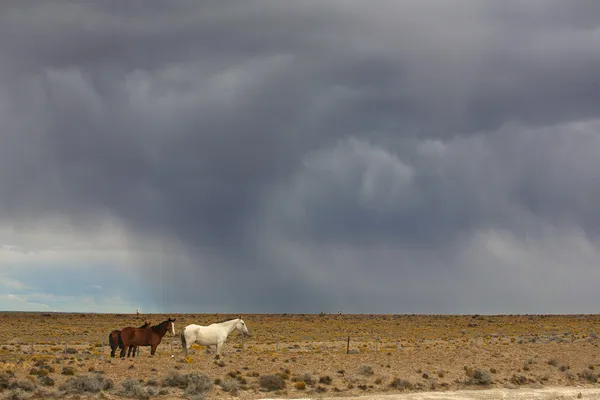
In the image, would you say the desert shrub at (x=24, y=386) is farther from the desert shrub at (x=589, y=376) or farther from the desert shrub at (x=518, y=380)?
the desert shrub at (x=589, y=376)

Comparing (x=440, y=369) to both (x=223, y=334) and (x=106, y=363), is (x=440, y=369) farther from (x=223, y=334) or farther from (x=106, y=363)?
(x=106, y=363)

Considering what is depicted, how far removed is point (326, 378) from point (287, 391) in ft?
10.4

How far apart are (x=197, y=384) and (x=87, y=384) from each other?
5078 mm

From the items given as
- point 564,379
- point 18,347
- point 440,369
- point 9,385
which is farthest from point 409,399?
point 18,347

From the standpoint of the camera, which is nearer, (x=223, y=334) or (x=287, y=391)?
(x=287, y=391)

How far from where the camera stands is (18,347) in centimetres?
5706

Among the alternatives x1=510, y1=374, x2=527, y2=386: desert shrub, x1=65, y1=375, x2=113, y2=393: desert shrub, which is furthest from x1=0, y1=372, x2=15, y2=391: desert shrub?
x1=510, y1=374, x2=527, y2=386: desert shrub

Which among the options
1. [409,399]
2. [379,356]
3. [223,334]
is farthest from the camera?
[379,356]

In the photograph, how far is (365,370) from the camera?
36.1 metres

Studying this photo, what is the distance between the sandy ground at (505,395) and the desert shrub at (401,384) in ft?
4.24

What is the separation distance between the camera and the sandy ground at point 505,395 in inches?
1235

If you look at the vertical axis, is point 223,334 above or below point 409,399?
above

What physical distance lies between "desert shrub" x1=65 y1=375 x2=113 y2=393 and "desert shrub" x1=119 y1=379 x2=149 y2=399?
704 millimetres

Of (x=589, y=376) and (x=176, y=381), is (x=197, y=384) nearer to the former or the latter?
(x=176, y=381)
